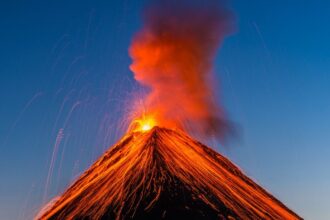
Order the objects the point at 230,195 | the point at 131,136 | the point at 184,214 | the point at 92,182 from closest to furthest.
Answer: the point at 184,214
the point at 230,195
the point at 92,182
the point at 131,136

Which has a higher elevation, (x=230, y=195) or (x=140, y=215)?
(x=230, y=195)

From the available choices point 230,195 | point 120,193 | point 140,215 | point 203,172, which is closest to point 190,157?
point 203,172

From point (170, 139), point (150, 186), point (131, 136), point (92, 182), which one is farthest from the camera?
point (131, 136)

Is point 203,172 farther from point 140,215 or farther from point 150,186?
point 140,215

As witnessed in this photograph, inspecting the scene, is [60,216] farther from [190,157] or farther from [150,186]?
[190,157]

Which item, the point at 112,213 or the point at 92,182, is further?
the point at 92,182

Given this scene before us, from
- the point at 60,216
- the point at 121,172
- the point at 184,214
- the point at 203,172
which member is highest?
the point at 203,172
